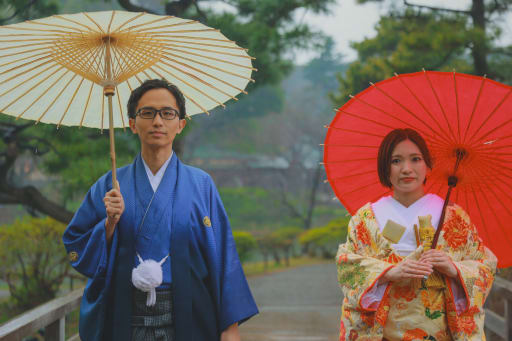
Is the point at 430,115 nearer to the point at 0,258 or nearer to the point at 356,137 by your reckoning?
the point at 356,137

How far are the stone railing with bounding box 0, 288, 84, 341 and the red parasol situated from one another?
148 centimetres

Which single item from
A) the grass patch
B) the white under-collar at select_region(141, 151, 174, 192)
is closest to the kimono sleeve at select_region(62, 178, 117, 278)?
the white under-collar at select_region(141, 151, 174, 192)

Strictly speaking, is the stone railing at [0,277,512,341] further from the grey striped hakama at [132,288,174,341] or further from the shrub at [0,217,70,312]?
the shrub at [0,217,70,312]

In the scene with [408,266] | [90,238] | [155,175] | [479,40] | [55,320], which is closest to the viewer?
[408,266]

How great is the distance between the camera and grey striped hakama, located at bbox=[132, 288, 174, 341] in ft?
6.20

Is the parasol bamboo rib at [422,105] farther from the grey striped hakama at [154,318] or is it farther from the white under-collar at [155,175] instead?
the grey striped hakama at [154,318]

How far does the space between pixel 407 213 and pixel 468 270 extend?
30 cm

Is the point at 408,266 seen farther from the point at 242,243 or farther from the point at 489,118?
the point at 242,243

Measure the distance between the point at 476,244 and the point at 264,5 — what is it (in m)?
4.81

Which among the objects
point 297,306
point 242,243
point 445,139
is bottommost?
point 297,306

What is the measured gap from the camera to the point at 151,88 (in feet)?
6.65

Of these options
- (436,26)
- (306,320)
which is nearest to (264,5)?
(436,26)

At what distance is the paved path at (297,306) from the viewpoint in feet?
17.0

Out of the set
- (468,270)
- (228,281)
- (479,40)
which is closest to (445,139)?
(468,270)
